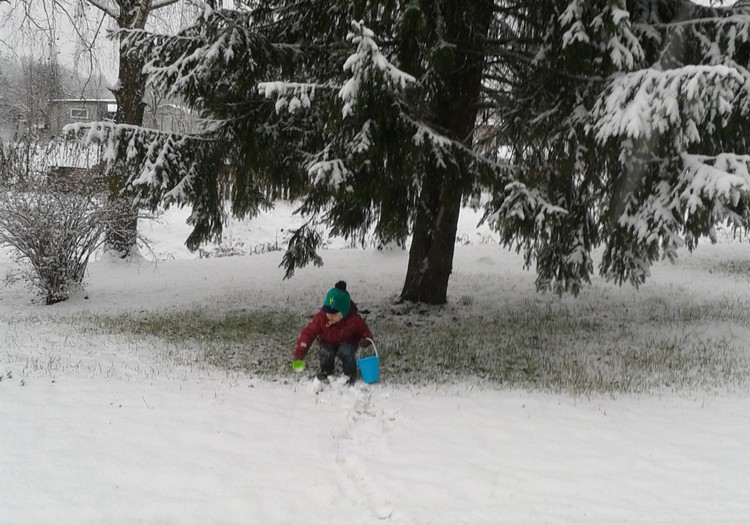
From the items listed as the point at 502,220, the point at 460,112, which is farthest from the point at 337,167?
the point at 460,112

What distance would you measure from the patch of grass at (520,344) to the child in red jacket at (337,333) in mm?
518

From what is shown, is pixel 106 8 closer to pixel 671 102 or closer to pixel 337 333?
pixel 337 333

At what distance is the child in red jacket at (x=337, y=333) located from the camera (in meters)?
5.37

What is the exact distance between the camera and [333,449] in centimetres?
403

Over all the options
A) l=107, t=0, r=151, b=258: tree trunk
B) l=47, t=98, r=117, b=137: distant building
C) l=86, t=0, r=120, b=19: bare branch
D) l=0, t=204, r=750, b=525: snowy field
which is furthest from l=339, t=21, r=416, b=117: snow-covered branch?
→ l=47, t=98, r=117, b=137: distant building

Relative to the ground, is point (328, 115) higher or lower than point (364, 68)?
lower

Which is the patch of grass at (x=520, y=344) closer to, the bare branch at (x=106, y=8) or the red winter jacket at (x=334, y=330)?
the red winter jacket at (x=334, y=330)

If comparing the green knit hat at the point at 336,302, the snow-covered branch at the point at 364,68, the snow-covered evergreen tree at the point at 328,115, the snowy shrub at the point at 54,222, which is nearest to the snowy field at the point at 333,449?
the green knit hat at the point at 336,302

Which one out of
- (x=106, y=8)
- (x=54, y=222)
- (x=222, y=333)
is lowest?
(x=222, y=333)

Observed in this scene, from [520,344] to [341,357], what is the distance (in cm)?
279

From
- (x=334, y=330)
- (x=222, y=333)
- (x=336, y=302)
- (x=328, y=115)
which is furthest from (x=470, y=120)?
(x=222, y=333)

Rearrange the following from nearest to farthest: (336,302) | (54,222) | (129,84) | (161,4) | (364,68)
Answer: (364,68) → (336,302) → (54,222) → (129,84) → (161,4)

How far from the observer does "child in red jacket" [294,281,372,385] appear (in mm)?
5371

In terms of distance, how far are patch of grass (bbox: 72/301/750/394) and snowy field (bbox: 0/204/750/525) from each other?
0.37m
